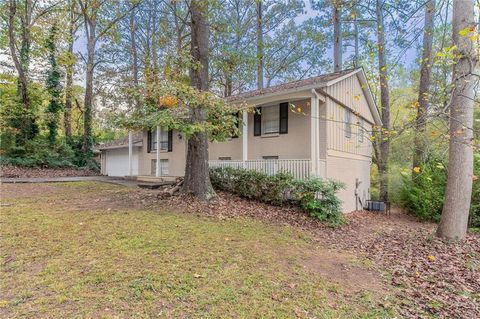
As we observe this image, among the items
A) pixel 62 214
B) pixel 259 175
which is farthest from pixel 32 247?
pixel 259 175

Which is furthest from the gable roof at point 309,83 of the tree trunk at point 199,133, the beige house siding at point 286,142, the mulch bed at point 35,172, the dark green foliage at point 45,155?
the dark green foliage at point 45,155

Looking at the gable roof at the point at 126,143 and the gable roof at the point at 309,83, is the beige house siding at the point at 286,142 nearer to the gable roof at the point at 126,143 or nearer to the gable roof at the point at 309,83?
the gable roof at the point at 309,83

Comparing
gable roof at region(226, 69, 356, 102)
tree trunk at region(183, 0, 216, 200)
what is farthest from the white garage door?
tree trunk at region(183, 0, 216, 200)

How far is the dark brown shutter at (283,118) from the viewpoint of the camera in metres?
10.7

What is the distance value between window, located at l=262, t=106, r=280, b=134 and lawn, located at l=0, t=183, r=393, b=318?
5.68m

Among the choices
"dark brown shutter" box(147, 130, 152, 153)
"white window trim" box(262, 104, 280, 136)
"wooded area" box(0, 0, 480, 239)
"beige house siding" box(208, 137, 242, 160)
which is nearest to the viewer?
"wooded area" box(0, 0, 480, 239)

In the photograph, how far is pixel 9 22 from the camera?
1568cm

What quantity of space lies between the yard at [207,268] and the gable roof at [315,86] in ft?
16.0

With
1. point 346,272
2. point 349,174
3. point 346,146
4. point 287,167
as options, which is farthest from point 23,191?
point 349,174

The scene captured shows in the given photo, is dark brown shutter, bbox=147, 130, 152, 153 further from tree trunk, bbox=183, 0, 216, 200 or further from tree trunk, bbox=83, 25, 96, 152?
tree trunk, bbox=183, 0, 216, 200

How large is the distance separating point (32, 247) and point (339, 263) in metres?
5.09

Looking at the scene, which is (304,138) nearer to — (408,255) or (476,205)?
(408,255)

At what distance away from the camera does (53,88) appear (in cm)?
1797

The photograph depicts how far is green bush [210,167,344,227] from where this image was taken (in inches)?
309
